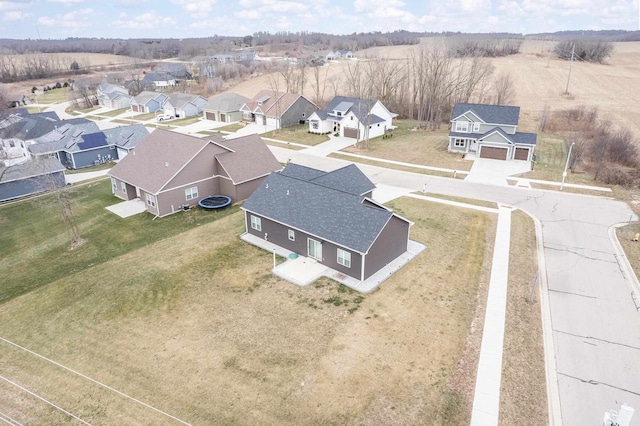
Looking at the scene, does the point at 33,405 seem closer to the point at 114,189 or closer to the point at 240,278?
the point at 240,278

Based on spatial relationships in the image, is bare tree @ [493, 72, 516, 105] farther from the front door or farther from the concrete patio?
the front door

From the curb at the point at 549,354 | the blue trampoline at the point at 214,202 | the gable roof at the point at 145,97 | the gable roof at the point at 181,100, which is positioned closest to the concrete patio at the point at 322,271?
the curb at the point at 549,354

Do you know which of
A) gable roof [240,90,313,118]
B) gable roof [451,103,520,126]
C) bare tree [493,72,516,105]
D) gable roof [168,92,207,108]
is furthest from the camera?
gable roof [168,92,207,108]

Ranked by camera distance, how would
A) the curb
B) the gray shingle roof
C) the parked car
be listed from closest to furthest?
the curb
the gray shingle roof
the parked car

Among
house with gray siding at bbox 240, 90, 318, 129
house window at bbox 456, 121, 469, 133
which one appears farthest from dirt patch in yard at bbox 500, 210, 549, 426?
house with gray siding at bbox 240, 90, 318, 129

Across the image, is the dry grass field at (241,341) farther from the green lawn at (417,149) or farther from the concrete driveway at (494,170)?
the green lawn at (417,149)

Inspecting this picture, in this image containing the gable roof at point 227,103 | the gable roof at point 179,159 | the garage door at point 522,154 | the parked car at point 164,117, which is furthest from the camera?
the parked car at point 164,117

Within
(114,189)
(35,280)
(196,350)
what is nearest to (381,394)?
(196,350)
